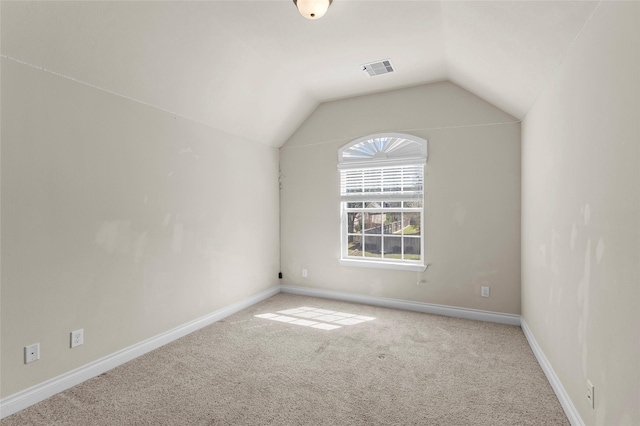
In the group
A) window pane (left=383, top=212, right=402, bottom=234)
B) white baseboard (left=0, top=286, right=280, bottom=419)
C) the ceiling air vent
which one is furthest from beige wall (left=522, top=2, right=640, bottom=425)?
white baseboard (left=0, top=286, right=280, bottom=419)

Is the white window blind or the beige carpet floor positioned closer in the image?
the beige carpet floor

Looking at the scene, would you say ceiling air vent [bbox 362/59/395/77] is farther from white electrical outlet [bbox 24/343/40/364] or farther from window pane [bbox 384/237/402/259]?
white electrical outlet [bbox 24/343/40/364]

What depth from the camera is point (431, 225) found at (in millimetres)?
3855

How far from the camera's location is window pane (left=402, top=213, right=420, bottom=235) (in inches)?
158

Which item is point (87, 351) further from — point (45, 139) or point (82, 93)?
point (82, 93)

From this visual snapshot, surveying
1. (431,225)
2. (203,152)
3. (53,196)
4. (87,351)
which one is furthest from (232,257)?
(431,225)

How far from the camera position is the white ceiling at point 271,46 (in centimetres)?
198

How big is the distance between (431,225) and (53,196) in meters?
3.63

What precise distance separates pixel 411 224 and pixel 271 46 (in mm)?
2598

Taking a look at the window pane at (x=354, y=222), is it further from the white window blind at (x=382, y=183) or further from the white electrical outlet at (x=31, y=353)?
the white electrical outlet at (x=31, y=353)

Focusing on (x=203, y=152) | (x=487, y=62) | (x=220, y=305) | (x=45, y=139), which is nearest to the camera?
(x=45, y=139)

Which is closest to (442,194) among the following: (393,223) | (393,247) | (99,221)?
(393,223)

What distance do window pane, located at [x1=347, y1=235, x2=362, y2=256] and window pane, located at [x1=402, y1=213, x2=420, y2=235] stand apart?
2.14ft

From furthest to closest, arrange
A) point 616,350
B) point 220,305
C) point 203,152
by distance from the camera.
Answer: point 220,305 < point 203,152 < point 616,350
